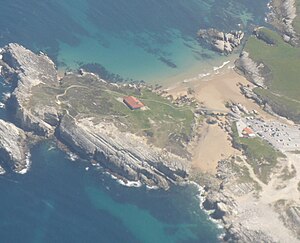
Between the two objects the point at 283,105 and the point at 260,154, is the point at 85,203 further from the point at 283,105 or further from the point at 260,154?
the point at 283,105

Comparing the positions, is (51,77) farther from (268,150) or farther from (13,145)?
(268,150)

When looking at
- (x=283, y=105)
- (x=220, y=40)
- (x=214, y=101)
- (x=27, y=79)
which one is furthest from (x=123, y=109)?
(x=220, y=40)

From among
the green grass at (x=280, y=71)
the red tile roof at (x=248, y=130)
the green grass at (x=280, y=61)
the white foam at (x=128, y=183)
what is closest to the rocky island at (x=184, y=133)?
the red tile roof at (x=248, y=130)

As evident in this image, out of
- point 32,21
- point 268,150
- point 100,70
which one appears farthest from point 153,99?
point 32,21

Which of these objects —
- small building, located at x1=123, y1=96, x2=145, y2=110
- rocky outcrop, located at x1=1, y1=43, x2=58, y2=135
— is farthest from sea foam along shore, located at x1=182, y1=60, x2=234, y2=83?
rocky outcrop, located at x1=1, y1=43, x2=58, y2=135

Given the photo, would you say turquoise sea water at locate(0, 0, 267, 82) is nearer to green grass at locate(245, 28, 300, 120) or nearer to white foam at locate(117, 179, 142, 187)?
green grass at locate(245, 28, 300, 120)

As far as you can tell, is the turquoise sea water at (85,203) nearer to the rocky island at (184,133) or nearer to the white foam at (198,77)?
the rocky island at (184,133)
